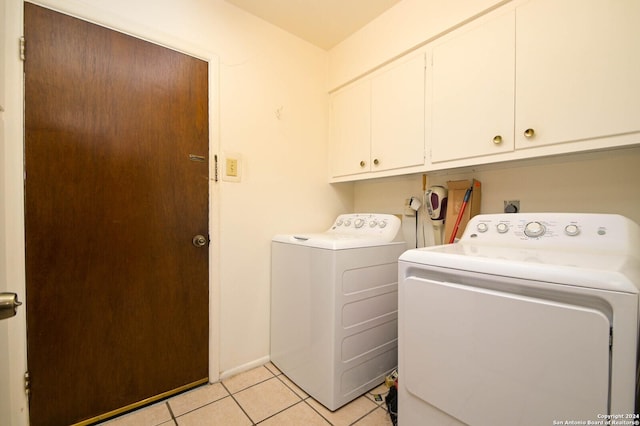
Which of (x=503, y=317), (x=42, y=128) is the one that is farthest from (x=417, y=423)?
(x=42, y=128)

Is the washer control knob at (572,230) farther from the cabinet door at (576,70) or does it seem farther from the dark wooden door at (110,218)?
the dark wooden door at (110,218)

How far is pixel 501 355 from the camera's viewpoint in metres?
0.83

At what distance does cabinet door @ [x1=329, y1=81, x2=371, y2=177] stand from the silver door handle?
5.90 feet

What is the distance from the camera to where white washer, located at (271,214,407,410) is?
4.71 ft

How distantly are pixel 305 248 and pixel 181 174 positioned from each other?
849 millimetres

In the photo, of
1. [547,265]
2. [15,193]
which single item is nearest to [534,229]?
[547,265]

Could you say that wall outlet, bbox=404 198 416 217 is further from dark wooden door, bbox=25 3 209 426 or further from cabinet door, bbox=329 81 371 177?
dark wooden door, bbox=25 3 209 426

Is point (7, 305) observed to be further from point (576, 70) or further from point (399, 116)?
point (576, 70)

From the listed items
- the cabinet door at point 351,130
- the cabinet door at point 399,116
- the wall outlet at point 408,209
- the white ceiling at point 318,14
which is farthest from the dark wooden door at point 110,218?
the wall outlet at point 408,209

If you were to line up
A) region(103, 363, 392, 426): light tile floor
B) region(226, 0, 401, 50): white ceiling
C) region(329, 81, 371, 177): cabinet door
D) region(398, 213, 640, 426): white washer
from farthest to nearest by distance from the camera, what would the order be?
region(329, 81, 371, 177): cabinet door < region(226, 0, 401, 50): white ceiling < region(103, 363, 392, 426): light tile floor < region(398, 213, 640, 426): white washer

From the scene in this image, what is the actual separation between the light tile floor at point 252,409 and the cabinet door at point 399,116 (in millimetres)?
1443

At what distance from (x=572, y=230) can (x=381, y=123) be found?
1211mm

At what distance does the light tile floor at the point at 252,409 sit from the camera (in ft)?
4.43

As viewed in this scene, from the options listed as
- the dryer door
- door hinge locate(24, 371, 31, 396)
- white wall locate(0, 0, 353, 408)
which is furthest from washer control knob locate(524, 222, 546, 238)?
door hinge locate(24, 371, 31, 396)
